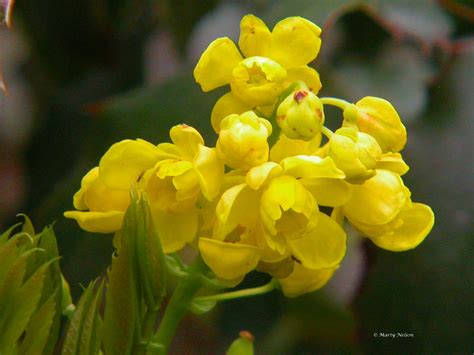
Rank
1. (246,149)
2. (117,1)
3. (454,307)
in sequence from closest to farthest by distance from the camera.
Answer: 1. (246,149)
2. (454,307)
3. (117,1)

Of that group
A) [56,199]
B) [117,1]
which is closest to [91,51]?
[117,1]

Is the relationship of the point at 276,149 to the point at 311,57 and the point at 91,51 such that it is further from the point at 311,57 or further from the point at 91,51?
the point at 91,51

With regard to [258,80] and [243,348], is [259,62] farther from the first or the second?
[243,348]

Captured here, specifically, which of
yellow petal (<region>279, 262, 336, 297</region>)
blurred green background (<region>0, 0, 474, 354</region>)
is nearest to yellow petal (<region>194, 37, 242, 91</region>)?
yellow petal (<region>279, 262, 336, 297</region>)

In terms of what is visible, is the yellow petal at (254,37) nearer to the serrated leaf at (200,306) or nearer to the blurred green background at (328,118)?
the serrated leaf at (200,306)

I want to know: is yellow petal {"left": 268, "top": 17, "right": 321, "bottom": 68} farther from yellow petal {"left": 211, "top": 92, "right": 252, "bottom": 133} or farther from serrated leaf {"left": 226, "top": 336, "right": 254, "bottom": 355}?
serrated leaf {"left": 226, "top": 336, "right": 254, "bottom": 355}

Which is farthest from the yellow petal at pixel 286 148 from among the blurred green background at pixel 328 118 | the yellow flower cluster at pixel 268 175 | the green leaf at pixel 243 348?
the blurred green background at pixel 328 118
